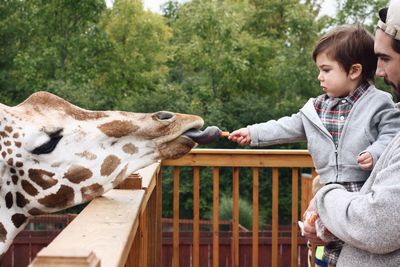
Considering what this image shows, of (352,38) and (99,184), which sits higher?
(352,38)

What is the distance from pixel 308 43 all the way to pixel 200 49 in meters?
2.94

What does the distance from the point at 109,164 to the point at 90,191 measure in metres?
0.13

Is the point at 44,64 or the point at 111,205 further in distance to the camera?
the point at 44,64

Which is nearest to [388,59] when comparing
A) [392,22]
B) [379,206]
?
[392,22]

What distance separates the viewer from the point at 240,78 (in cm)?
1645

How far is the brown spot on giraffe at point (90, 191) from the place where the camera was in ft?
7.91

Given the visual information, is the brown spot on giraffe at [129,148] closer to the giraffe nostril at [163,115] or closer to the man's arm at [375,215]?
the giraffe nostril at [163,115]

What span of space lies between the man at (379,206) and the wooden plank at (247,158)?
222 cm

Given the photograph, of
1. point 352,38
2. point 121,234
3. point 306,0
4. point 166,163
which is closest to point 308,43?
point 306,0

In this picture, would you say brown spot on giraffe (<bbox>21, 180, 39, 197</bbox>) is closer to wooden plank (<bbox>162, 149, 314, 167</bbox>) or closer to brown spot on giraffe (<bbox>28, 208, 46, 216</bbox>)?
brown spot on giraffe (<bbox>28, 208, 46, 216</bbox>)

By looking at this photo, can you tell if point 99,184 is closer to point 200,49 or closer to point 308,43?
point 200,49

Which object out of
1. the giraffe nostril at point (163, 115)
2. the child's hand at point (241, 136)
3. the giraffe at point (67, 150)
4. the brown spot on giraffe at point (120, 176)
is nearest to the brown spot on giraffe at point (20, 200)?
the giraffe at point (67, 150)

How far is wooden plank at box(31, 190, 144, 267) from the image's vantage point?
120 centimetres

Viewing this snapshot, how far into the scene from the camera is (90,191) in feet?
7.93
